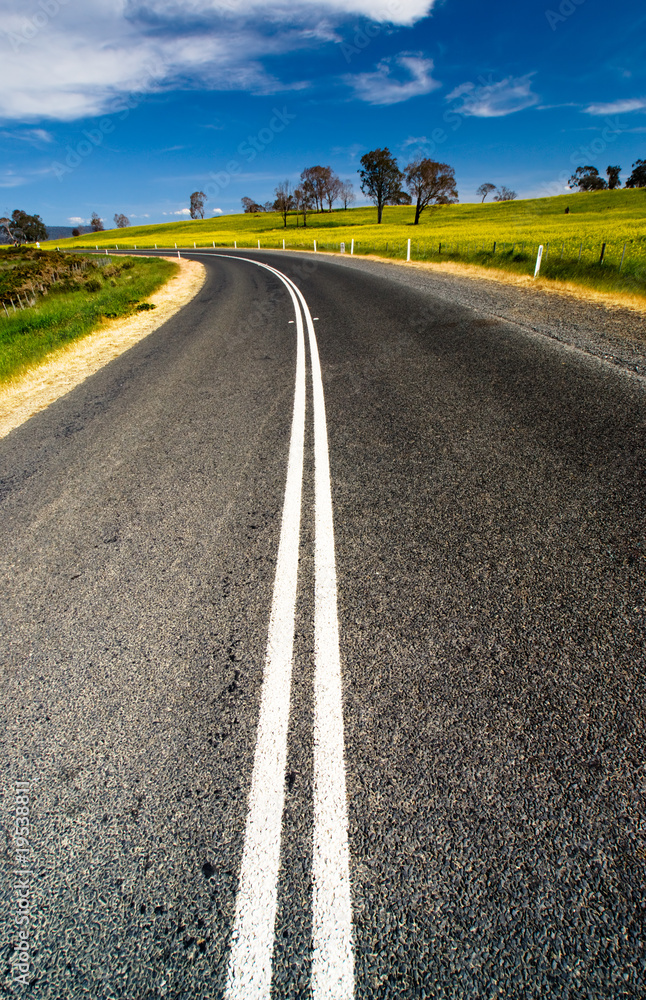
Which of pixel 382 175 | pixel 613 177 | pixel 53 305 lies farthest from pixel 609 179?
pixel 53 305

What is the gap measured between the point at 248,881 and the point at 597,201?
272 feet

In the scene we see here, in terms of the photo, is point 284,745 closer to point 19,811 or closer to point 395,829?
point 395,829

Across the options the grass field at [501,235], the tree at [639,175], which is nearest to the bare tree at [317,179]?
the grass field at [501,235]

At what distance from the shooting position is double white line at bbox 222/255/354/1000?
50.9 inches

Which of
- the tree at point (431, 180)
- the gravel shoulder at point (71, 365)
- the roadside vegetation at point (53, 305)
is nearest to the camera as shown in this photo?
the gravel shoulder at point (71, 365)

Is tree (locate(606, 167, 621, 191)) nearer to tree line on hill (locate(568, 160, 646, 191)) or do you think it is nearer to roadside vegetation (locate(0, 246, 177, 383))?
tree line on hill (locate(568, 160, 646, 191))

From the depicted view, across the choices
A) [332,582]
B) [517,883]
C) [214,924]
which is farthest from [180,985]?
[332,582]

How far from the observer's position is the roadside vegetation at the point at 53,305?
10227 millimetres

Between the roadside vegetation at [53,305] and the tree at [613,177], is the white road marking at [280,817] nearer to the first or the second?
the roadside vegetation at [53,305]

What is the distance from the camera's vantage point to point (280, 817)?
1.64 metres

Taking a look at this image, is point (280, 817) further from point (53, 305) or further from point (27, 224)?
point (27, 224)

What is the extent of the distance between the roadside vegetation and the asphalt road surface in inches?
277

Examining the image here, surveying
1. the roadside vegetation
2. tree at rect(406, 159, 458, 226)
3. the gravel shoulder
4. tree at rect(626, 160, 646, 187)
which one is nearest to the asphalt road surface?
the gravel shoulder

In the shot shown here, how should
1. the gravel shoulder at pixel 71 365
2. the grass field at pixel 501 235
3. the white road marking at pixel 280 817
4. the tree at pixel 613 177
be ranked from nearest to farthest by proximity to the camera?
the white road marking at pixel 280 817 → the gravel shoulder at pixel 71 365 → the grass field at pixel 501 235 → the tree at pixel 613 177
